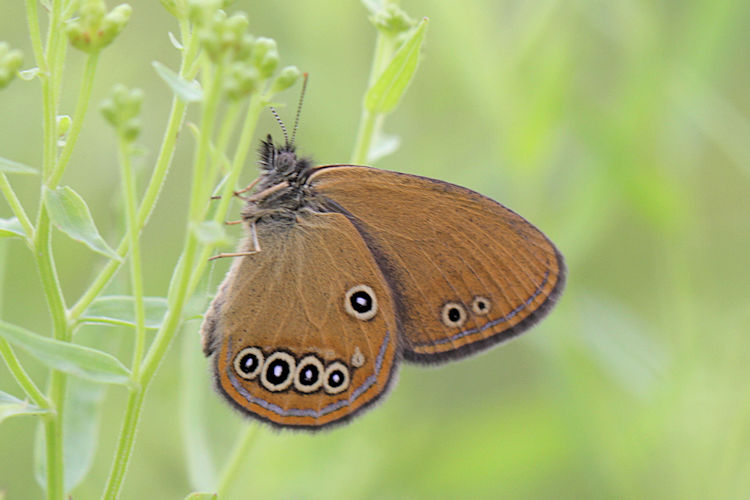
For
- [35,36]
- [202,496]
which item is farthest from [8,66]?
[202,496]

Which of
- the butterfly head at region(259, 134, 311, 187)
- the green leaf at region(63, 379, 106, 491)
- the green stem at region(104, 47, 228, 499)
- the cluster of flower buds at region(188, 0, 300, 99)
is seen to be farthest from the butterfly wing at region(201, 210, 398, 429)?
the cluster of flower buds at region(188, 0, 300, 99)

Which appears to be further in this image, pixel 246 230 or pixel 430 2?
pixel 430 2

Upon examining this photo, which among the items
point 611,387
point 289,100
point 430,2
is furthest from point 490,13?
point 611,387

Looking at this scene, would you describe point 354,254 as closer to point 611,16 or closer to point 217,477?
point 217,477

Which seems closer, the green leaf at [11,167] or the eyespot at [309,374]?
the green leaf at [11,167]

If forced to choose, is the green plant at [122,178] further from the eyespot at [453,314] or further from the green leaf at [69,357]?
the eyespot at [453,314]

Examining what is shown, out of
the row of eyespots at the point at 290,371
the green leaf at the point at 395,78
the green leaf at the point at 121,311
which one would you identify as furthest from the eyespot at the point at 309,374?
the green leaf at the point at 395,78
